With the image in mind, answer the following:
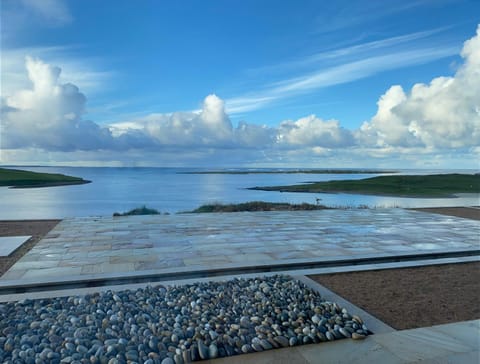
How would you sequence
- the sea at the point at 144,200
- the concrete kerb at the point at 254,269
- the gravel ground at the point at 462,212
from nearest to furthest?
1. the concrete kerb at the point at 254,269
2. the gravel ground at the point at 462,212
3. the sea at the point at 144,200

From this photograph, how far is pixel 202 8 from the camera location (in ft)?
22.2

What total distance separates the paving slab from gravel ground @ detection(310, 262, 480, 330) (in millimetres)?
4154

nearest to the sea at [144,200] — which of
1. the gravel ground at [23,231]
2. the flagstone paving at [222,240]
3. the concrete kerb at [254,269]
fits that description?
the gravel ground at [23,231]

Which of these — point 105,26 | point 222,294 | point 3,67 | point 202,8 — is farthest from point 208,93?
point 222,294

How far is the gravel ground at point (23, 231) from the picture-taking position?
4.44 meters

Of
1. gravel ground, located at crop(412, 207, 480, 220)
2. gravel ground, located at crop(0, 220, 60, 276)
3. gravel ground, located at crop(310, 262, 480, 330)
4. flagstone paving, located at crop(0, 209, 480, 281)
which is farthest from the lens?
gravel ground, located at crop(412, 207, 480, 220)

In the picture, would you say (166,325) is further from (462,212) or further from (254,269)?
(462,212)

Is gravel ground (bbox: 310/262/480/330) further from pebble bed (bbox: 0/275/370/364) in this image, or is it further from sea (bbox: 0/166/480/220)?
sea (bbox: 0/166/480/220)

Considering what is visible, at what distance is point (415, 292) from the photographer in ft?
11.3

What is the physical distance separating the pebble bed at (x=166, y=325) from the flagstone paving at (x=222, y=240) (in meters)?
1.01

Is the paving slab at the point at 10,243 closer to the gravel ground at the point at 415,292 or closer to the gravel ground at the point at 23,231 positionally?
the gravel ground at the point at 23,231

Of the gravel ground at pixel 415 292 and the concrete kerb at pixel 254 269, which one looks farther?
the concrete kerb at pixel 254 269

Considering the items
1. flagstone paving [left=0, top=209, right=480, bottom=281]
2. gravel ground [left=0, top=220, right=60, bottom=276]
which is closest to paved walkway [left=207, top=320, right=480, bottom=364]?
flagstone paving [left=0, top=209, right=480, bottom=281]

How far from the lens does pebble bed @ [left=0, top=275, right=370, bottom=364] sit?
2.12 meters
